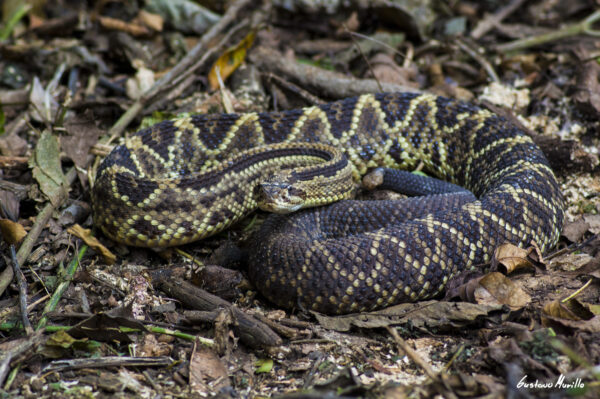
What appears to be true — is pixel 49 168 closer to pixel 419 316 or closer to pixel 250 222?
pixel 250 222

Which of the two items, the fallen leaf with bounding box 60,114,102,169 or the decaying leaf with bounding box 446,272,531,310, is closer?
the decaying leaf with bounding box 446,272,531,310

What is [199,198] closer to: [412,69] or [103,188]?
[103,188]

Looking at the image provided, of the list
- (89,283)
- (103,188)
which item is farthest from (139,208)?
(89,283)

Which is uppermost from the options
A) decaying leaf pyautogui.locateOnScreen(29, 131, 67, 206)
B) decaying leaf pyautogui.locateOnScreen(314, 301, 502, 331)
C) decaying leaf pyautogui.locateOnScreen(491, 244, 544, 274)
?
decaying leaf pyautogui.locateOnScreen(491, 244, 544, 274)

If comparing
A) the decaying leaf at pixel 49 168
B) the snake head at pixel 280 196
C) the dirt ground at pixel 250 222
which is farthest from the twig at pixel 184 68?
the snake head at pixel 280 196

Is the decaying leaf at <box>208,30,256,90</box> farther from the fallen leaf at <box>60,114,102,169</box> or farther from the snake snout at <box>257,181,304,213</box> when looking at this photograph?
the snake snout at <box>257,181,304,213</box>

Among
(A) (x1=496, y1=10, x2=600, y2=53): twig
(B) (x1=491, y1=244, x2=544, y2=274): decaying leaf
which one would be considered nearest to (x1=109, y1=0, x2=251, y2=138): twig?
(A) (x1=496, y1=10, x2=600, y2=53): twig
